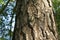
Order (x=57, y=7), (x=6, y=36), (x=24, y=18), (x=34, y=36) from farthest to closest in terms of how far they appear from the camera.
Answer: (x=57, y=7) → (x=6, y=36) → (x=24, y=18) → (x=34, y=36)


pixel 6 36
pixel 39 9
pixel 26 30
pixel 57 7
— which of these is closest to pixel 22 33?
pixel 26 30

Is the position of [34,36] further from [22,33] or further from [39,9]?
[39,9]

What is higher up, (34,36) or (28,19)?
(28,19)

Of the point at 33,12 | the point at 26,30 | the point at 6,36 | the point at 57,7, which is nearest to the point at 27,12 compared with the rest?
the point at 33,12

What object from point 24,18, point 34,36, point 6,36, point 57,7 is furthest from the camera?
point 57,7

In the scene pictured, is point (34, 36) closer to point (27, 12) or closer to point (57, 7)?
point (27, 12)

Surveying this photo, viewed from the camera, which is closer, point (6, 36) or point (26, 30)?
point (26, 30)

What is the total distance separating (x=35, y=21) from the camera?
2305mm

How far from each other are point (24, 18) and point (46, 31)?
0.31 metres

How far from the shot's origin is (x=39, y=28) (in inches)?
88.9

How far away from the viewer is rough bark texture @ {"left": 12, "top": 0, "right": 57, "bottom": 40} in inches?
88.0

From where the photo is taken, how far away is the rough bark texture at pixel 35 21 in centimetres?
223

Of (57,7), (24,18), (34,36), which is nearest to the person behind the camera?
(34,36)

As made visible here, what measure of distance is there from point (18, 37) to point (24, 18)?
0.80 feet
